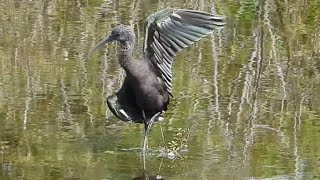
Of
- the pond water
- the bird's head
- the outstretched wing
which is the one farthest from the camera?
the bird's head

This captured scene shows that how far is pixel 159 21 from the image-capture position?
6027 mm

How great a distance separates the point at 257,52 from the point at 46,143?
114 inches

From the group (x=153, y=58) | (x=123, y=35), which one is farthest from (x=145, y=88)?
(x=123, y=35)

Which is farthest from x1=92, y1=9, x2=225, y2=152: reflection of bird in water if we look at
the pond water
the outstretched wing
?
the pond water

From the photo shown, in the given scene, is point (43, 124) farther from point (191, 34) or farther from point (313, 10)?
point (313, 10)

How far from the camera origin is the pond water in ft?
18.8

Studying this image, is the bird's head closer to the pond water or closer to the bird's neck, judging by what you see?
the bird's neck

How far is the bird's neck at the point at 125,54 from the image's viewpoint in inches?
238

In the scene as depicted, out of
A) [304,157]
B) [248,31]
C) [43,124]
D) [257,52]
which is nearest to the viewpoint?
[304,157]

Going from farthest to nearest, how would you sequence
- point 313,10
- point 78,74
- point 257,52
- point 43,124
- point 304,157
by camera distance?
point 313,10 → point 257,52 → point 78,74 → point 43,124 → point 304,157

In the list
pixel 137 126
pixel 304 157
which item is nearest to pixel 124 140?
pixel 137 126

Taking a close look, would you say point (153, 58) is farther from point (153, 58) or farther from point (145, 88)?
point (145, 88)

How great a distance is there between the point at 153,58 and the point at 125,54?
17 centimetres

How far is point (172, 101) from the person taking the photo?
23.0ft
